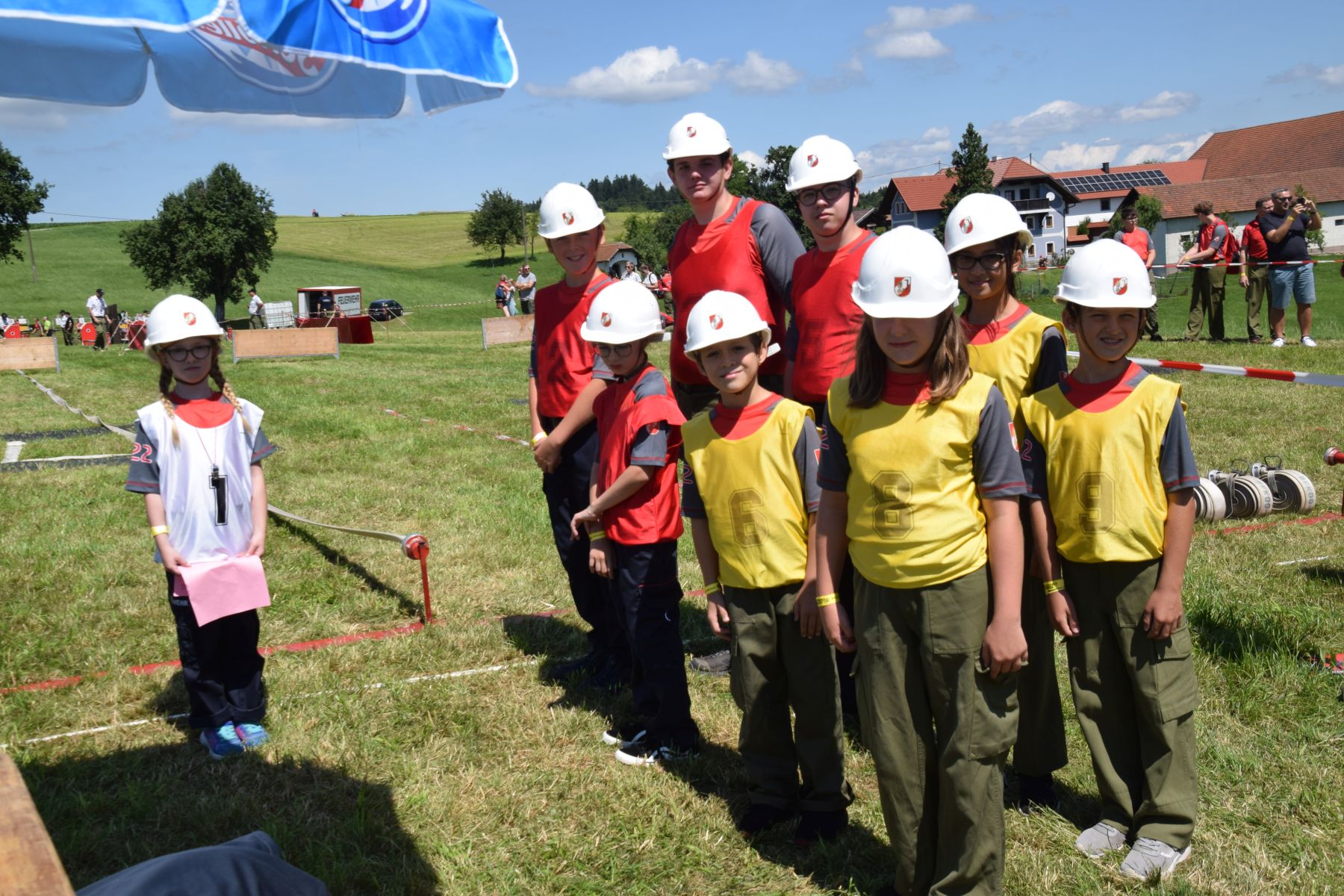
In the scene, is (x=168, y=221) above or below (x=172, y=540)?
above

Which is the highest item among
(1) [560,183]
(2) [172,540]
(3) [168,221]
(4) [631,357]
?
(3) [168,221]

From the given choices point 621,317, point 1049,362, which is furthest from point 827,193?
point 1049,362

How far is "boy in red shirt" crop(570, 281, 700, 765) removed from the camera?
13.2ft

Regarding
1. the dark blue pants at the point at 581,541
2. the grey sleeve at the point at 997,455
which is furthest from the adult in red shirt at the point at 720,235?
the grey sleeve at the point at 997,455

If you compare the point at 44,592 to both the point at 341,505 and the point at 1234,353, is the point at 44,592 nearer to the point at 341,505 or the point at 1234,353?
the point at 341,505

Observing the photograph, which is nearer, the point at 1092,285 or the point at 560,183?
the point at 1092,285

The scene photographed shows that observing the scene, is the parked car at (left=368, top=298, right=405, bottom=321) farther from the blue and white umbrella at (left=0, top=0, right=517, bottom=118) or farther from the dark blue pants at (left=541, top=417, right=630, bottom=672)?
the blue and white umbrella at (left=0, top=0, right=517, bottom=118)

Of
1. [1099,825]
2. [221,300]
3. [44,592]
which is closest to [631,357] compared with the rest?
[1099,825]

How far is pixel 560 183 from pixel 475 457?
21.1 feet

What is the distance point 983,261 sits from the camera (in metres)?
3.44

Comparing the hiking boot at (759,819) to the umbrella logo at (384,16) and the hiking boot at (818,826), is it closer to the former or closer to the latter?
the hiking boot at (818,826)

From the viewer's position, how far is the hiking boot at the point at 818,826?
11.7 ft

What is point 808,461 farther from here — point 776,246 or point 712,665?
point 712,665

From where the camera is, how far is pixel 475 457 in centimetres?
1085
